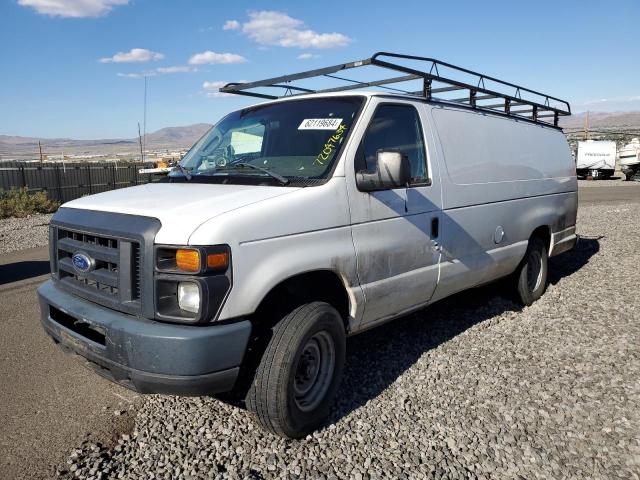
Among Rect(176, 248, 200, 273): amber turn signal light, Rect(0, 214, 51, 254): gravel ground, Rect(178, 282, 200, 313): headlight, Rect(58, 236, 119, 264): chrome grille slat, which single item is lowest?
Rect(0, 214, 51, 254): gravel ground

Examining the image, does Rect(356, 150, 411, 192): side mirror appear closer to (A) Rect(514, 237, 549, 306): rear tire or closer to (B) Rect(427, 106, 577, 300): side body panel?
(B) Rect(427, 106, 577, 300): side body panel

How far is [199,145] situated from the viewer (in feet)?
14.7

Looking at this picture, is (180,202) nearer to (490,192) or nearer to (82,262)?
(82,262)

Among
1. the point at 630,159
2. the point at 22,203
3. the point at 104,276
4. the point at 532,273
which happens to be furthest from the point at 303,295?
the point at 630,159

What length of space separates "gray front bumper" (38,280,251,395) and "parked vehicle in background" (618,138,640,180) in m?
32.9

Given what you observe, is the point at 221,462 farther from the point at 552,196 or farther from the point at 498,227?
the point at 552,196

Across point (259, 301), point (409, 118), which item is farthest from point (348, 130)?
point (259, 301)

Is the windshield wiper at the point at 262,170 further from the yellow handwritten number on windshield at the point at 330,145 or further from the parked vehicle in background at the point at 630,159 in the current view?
the parked vehicle in background at the point at 630,159

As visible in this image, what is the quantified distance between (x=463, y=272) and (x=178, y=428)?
2682 millimetres

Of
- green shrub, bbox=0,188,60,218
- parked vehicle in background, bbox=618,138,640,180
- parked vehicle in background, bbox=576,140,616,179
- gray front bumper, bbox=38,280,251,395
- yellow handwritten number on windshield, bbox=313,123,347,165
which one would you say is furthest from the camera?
parked vehicle in background, bbox=576,140,616,179

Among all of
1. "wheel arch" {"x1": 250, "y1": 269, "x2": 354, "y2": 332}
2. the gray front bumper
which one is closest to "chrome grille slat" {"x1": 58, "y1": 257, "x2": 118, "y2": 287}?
the gray front bumper

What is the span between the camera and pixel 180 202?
2980mm

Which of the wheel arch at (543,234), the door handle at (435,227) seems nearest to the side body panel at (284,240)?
the door handle at (435,227)

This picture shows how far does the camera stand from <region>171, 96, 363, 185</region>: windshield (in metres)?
3.47
